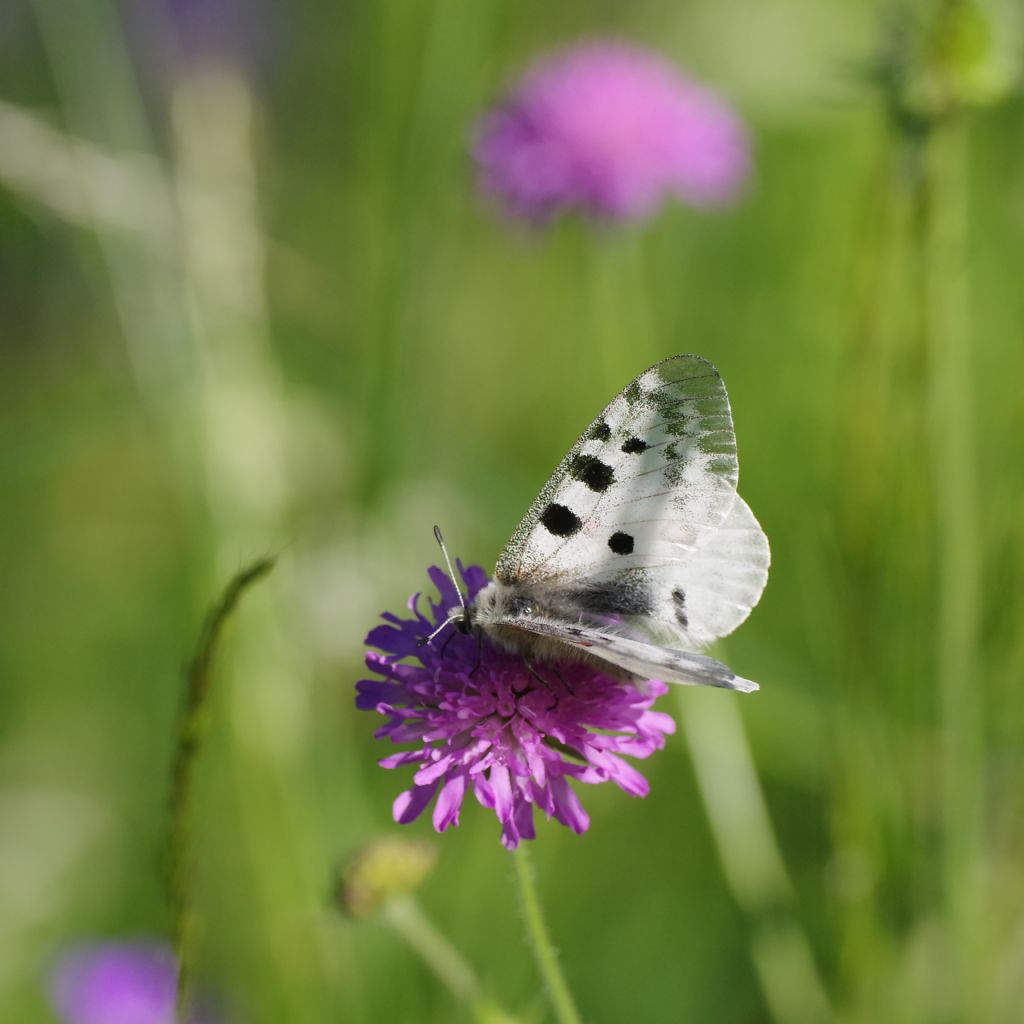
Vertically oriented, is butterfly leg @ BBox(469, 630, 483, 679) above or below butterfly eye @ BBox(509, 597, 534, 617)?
below

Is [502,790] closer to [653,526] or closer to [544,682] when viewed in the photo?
[544,682]

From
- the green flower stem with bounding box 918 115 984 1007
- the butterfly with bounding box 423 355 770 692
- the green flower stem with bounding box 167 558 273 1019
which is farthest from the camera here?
the green flower stem with bounding box 918 115 984 1007

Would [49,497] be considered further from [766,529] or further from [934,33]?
[934,33]

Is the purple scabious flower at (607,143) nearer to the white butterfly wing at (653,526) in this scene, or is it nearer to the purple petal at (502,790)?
the white butterfly wing at (653,526)

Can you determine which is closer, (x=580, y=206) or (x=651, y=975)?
(x=651, y=975)

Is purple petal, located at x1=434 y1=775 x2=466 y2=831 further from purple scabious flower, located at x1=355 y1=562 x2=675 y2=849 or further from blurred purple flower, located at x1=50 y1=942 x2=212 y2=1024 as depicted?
blurred purple flower, located at x1=50 y1=942 x2=212 y2=1024

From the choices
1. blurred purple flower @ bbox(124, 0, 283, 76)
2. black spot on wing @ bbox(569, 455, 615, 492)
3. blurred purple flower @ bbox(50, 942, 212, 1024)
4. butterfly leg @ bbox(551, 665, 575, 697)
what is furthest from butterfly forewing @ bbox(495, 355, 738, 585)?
blurred purple flower @ bbox(124, 0, 283, 76)

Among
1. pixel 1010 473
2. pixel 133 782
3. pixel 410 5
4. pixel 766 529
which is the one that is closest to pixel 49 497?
pixel 133 782
